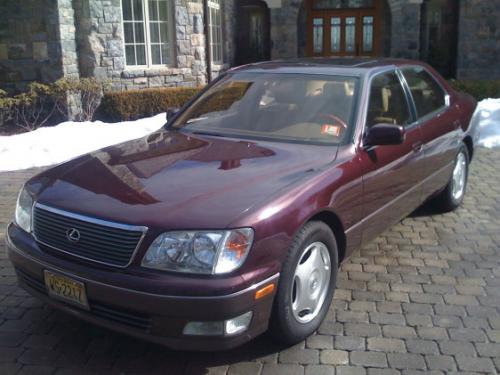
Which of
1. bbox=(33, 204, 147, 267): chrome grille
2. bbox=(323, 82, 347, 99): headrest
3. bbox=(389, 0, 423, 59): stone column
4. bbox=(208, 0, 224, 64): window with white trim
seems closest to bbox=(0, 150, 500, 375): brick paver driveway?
bbox=(33, 204, 147, 267): chrome grille

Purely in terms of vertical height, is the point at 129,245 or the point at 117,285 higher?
the point at 129,245

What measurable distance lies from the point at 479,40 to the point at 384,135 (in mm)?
16048

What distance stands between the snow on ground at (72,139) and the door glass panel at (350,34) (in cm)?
945

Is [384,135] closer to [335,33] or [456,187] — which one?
[456,187]

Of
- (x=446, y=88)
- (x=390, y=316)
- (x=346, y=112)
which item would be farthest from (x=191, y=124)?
(x=446, y=88)

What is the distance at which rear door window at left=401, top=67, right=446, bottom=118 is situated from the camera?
5.01 metres

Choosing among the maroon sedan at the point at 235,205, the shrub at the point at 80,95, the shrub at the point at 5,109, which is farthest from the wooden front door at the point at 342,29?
the maroon sedan at the point at 235,205

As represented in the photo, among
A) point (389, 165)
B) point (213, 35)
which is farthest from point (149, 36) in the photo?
point (389, 165)

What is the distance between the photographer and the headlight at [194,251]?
112 inches

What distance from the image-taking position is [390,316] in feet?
12.4

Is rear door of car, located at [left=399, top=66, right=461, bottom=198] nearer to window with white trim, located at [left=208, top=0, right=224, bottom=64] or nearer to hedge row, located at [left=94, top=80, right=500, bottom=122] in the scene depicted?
hedge row, located at [left=94, top=80, right=500, bottom=122]

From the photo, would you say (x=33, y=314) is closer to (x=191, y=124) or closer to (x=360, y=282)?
(x=191, y=124)

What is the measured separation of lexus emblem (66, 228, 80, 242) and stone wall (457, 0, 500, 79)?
17.5m

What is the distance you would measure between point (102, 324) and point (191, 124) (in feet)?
6.70
